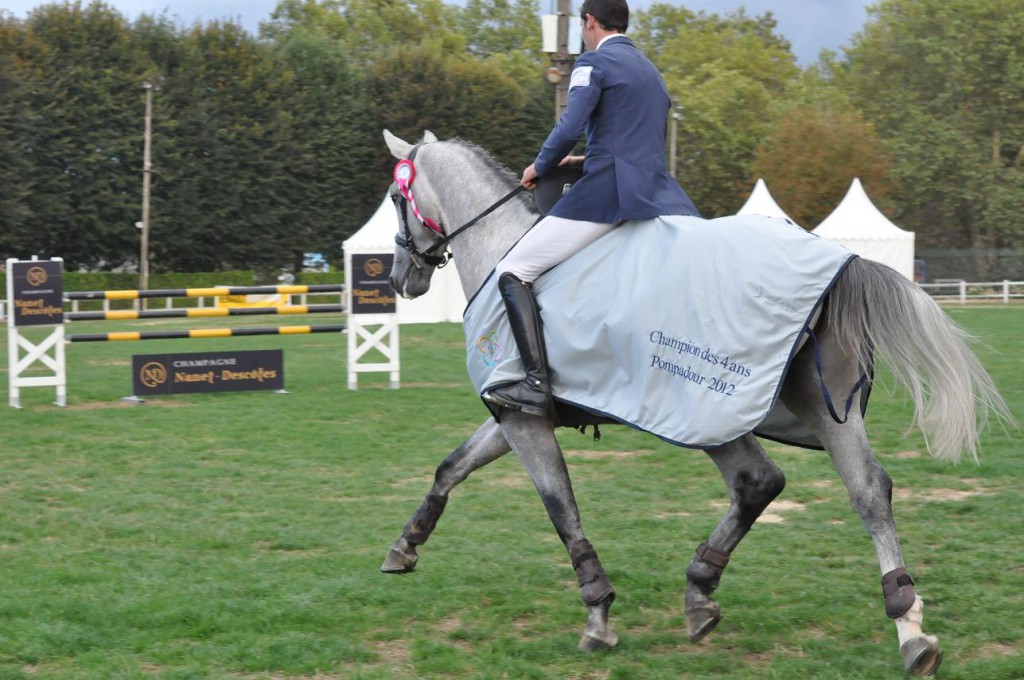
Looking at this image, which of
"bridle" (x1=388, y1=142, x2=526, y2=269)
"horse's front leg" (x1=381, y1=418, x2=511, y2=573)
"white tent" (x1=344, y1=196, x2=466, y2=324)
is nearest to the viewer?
"horse's front leg" (x1=381, y1=418, x2=511, y2=573)

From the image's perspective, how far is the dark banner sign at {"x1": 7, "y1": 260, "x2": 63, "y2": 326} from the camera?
1337cm

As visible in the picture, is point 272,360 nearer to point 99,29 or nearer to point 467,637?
point 467,637

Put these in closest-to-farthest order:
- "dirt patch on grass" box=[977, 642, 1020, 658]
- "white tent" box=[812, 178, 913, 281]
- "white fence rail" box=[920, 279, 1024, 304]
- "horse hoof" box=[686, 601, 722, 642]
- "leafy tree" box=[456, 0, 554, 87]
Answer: "dirt patch on grass" box=[977, 642, 1020, 658] < "horse hoof" box=[686, 601, 722, 642] < "white tent" box=[812, 178, 913, 281] < "white fence rail" box=[920, 279, 1024, 304] < "leafy tree" box=[456, 0, 554, 87]

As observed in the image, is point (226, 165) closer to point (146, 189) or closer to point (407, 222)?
point (146, 189)

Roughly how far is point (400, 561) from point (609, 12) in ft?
9.84

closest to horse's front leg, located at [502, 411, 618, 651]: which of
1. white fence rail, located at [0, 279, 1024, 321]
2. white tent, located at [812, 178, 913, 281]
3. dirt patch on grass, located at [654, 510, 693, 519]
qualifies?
dirt patch on grass, located at [654, 510, 693, 519]

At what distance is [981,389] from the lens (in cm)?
491

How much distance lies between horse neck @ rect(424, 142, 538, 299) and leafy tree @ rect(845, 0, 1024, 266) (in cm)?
5535

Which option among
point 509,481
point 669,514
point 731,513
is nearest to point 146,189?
point 509,481

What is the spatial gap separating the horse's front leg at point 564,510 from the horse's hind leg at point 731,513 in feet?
1.28

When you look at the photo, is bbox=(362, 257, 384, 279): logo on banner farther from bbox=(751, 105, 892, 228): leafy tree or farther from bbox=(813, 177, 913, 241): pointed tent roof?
bbox=(751, 105, 892, 228): leafy tree

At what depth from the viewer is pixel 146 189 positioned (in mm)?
41000

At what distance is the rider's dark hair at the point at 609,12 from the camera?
5359 mm

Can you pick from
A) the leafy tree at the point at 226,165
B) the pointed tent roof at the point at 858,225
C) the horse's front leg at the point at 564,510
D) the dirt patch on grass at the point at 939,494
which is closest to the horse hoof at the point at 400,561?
the horse's front leg at the point at 564,510
